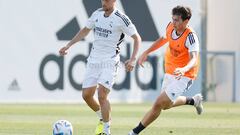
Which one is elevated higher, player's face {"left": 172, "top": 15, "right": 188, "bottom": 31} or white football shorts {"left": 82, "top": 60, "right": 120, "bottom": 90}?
player's face {"left": 172, "top": 15, "right": 188, "bottom": 31}

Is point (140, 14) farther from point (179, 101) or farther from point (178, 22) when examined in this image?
point (178, 22)

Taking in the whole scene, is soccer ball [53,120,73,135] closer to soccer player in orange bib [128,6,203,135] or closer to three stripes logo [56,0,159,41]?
soccer player in orange bib [128,6,203,135]

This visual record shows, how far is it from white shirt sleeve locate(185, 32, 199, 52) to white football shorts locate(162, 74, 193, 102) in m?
0.52

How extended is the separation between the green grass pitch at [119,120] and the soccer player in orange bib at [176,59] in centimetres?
181

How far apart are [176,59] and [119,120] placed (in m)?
5.30

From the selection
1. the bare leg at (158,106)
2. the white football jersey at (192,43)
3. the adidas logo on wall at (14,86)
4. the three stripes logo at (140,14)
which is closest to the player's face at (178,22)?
the white football jersey at (192,43)

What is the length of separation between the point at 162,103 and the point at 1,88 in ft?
42.3

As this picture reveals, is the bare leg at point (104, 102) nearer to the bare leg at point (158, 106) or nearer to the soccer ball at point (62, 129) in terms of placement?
the bare leg at point (158, 106)

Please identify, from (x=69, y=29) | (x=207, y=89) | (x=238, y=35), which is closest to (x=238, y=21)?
(x=238, y=35)

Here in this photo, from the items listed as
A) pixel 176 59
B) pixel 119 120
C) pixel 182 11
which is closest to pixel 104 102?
pixel 176 59

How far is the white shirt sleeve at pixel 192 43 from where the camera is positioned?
42.0 ft

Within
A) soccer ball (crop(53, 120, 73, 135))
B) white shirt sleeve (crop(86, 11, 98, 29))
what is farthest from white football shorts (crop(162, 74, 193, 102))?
soccer ball (crop(53, 120, 73, 135))

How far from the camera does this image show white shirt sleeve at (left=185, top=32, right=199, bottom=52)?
12797 millimetres

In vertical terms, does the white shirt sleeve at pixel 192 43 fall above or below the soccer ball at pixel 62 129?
above
